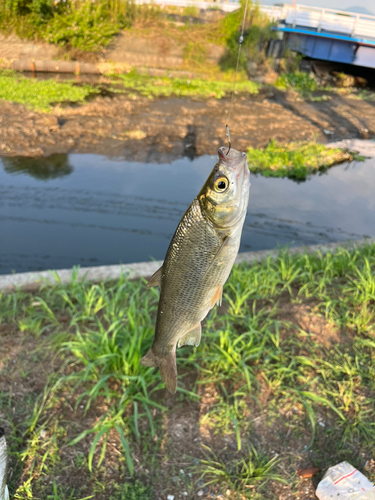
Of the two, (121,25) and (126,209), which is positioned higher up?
(121,25)

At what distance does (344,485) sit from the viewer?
2217 millimetres

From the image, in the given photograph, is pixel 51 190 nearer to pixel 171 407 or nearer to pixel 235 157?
pixel 171 407

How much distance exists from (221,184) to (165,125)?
403 inches

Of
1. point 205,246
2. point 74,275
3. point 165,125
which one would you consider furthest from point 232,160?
point 165,125

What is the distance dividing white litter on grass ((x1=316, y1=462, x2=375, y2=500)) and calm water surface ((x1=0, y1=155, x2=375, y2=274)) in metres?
3.05

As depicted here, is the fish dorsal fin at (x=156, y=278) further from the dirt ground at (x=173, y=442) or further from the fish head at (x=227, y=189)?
the dirt ground at (x=173, y=442)

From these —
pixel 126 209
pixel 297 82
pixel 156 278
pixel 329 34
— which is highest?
pixel 329 34

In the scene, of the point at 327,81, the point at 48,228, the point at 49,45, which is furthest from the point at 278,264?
the point at 327,81

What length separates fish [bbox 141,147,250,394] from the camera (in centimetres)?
133

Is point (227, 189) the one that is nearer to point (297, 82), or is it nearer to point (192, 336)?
point (192, 336)

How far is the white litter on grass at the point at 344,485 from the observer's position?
2.17 meters

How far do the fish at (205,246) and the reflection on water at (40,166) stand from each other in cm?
676

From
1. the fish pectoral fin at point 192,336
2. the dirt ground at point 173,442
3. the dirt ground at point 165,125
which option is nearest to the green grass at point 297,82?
the dirt ground at point 165,125

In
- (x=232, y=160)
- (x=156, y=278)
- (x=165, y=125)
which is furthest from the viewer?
(x=165, y=125)
